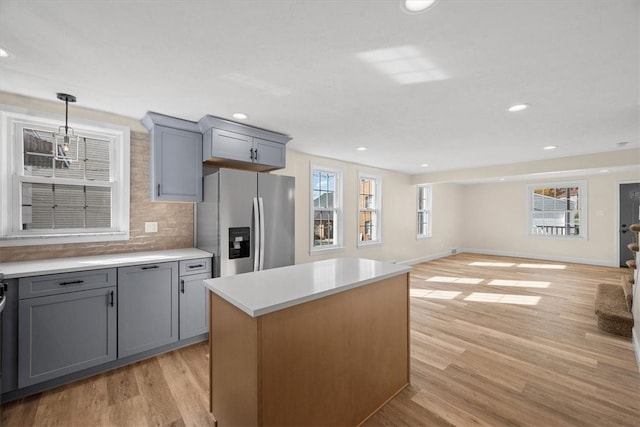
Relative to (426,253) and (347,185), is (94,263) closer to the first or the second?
(347,185)

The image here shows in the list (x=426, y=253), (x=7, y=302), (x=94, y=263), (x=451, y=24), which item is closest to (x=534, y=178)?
(x=426, y=253)

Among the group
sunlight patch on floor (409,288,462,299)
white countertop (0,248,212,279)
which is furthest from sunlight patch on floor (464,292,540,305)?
white countertop (0,248,212,279)

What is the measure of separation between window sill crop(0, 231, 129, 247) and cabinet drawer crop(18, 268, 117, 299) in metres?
0.64

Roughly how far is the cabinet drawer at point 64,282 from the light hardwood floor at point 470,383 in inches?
30.1

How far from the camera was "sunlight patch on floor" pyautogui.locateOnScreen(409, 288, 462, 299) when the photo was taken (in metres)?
4.30

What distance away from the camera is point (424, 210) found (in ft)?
24.4

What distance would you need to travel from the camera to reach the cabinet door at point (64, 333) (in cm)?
198

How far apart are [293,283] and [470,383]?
170 cm

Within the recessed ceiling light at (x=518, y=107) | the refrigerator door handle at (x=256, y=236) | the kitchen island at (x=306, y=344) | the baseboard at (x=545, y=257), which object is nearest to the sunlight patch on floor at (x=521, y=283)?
the baseboard at (x=545, y=257)

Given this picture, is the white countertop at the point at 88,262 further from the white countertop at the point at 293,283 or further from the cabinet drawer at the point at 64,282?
the white countertop at the point at 293,283

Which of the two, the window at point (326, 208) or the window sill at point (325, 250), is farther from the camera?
the window at point (326, 208)

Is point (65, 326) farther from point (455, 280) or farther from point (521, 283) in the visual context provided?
point (521, 283)

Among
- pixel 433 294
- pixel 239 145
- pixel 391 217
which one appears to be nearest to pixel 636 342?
pixel 433 294

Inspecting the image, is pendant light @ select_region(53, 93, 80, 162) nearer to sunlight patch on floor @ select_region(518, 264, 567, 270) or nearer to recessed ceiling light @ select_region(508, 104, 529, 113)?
recessed ceiling light @ select_region(508, 104, 529, 113)
